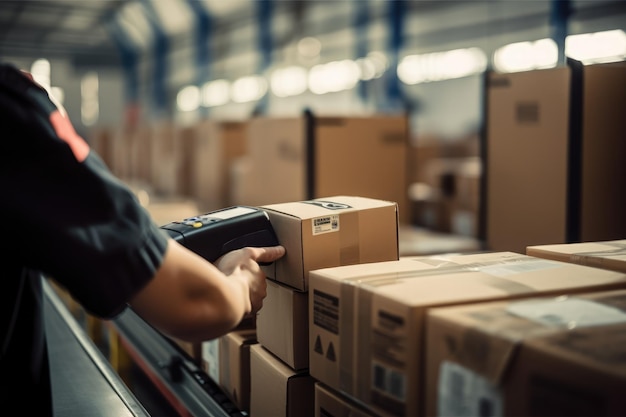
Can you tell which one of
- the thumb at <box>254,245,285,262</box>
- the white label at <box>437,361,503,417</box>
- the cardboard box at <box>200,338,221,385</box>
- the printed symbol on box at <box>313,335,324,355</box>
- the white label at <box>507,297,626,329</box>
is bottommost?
the cardboard box at <box>200,338,221,385</box>

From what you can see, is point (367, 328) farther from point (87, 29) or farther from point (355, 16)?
point (87, 29)

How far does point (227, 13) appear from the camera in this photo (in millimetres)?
10039

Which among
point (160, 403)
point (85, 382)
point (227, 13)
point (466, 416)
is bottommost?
point (160, 403)

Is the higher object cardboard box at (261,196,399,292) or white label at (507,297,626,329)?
cardboard box at (261,196,399,292)

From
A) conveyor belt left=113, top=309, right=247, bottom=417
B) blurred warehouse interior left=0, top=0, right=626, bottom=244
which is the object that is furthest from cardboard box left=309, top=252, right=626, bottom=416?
blurred warehouse interior left=0, top=0, right=626, bottom=244

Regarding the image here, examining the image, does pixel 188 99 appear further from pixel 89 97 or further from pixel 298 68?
pixel 298 68

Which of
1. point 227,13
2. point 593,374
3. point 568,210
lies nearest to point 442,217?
point 568,210

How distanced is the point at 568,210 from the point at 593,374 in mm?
1494

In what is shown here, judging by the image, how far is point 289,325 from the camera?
1344 millimetres

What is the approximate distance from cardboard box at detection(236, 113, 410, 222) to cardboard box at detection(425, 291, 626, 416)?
6.18 ft

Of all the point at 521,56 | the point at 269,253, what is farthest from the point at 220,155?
the point at 521,56

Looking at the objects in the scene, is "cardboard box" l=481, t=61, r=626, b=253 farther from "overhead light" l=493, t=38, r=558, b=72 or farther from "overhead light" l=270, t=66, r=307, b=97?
"overhead light" l=270, t=66, r=307, b=97

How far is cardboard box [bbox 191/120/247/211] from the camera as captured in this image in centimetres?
395

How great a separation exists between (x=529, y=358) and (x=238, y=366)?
91 cm
